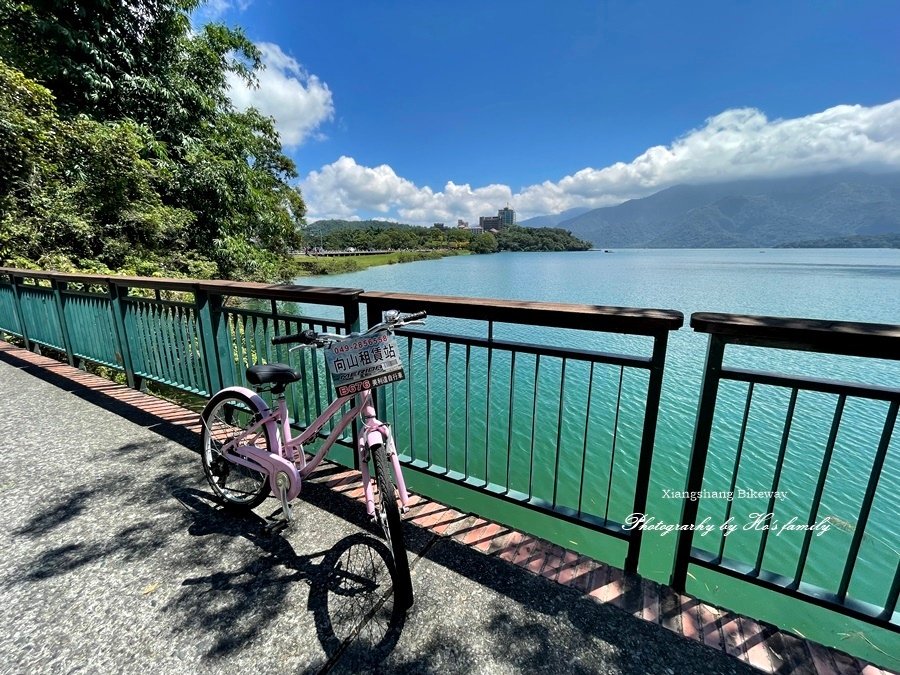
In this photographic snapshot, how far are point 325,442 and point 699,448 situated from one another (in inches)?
70.6

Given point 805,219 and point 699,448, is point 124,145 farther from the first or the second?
point 805,219

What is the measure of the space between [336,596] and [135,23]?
46.7ft

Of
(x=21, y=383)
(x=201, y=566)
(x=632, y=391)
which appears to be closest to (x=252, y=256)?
(x=21, y=383)

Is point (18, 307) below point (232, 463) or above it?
above

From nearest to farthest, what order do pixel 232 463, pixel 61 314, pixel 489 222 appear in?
pixel 232 463
pixel 61 314
pixel 489 222

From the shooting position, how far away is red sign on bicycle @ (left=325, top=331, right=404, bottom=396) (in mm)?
1828

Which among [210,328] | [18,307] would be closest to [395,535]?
[210,328]

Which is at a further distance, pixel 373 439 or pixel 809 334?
pixel 373 439

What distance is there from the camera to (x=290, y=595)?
5.81 feet

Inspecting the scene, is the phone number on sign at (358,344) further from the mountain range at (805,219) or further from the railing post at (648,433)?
the mountain range at (805,219)

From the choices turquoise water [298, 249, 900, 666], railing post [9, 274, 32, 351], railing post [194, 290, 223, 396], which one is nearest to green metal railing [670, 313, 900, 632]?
turquoise water [298, 249, 900, 666]

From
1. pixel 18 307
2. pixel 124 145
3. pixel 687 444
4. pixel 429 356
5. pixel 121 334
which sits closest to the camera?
pixel 429 356

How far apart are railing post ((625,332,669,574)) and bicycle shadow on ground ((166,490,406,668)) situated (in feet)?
3.56

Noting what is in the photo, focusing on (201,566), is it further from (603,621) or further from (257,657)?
(603,621)
